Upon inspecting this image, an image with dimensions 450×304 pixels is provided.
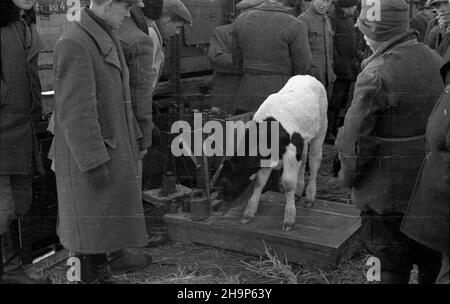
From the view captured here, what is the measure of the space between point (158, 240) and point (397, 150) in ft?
6.30

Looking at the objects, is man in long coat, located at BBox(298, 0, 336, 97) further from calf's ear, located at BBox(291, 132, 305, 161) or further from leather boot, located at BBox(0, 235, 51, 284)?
leather boot, located at BBox(0, 235, 51, 284)

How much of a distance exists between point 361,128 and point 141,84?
1.27 meters

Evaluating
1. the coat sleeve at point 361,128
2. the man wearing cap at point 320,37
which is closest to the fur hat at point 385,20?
the coat sleeve at point 361,128

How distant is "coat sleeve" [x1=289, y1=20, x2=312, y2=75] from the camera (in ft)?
14.4

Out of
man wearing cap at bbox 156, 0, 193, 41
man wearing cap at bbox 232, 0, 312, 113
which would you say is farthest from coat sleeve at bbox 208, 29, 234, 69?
man wearing cap at bbox 156, 0, 193, 41

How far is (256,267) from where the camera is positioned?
11.7ft

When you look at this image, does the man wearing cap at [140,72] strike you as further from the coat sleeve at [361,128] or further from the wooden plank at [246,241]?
the coat sleeve at [361,128]

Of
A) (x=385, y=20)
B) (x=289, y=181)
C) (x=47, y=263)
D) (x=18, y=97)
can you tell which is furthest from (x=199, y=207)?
(x=385, y=20)

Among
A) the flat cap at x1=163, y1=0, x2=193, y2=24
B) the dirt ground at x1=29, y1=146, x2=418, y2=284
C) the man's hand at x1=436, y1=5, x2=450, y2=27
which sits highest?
the flat cap at x1=163, y1=0, x2=193, y2=24

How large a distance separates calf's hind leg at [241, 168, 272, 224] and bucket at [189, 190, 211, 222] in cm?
27

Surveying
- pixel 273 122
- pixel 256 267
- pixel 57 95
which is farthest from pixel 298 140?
pixel 57 95
